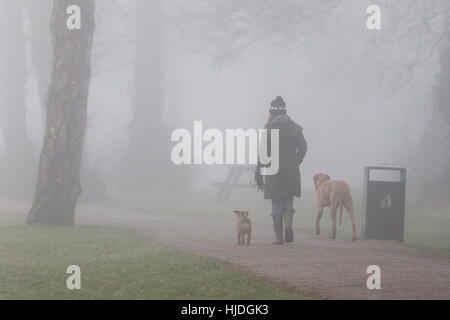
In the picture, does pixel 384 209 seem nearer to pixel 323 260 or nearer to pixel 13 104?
pixel 323 260

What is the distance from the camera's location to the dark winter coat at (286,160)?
12.0 meters

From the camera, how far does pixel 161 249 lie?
11.8 meters

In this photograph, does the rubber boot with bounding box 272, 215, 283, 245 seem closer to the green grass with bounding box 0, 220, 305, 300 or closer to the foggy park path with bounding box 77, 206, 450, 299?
the foggy park path with bounding box 77, 206, 450, 299

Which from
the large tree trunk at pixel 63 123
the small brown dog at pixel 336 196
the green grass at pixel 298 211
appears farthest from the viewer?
the large tree trunk at pixel 63 123

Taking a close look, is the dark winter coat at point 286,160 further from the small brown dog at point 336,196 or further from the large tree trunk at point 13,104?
the large tree trunk at point 13,104

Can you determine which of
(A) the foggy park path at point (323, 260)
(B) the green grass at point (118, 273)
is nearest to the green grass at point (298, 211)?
(A) the foggy park path at point (323, 260)

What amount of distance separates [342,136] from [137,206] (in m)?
29.0

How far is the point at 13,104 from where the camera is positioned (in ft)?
96.9

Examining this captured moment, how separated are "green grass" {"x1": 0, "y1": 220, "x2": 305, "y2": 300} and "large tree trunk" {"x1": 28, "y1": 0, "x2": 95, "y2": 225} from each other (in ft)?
6.41

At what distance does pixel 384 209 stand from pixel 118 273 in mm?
5459

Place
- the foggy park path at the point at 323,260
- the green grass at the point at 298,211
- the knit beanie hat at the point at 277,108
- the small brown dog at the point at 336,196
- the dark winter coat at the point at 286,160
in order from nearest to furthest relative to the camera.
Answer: the foggy park path at the point at 323,260
the dark winter coat at the point at 286,160
the knit beanie hat at the point at 277,108
the small brown dog at the point at 336,196
the green grass at the point at 298,211

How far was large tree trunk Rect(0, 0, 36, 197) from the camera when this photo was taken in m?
25.5

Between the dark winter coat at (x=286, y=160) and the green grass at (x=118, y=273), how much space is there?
1.78 meters
